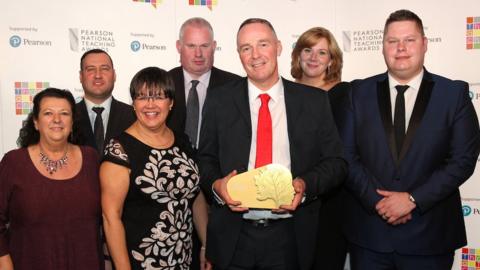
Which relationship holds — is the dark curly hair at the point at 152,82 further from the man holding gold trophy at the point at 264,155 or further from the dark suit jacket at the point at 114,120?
the dark suit jacket at the point at 114,120

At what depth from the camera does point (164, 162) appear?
2.66m

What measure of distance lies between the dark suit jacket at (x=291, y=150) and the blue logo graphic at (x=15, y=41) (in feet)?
8.85

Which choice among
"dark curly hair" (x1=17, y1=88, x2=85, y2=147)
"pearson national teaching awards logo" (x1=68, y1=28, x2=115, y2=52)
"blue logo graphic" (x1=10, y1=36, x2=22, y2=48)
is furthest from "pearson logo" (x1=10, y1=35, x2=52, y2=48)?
"dark curly hair" (x1=17, y1=88, x2=85, y2=147)

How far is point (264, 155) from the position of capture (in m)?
2.55

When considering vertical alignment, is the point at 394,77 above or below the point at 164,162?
above

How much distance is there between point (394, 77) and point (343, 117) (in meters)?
0.37

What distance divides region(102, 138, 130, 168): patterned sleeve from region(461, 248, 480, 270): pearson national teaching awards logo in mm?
3643

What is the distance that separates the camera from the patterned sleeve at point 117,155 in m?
2.54

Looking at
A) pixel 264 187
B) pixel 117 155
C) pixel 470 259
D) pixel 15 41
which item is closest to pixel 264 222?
pixel 264 187

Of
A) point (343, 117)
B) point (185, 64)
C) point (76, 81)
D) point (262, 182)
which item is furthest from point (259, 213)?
point (76, 81)

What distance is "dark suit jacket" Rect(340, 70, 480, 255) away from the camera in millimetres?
2701

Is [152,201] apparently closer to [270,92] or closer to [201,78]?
[270,92]

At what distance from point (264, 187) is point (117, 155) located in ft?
2.53

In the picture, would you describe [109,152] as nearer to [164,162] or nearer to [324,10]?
[164,162]
